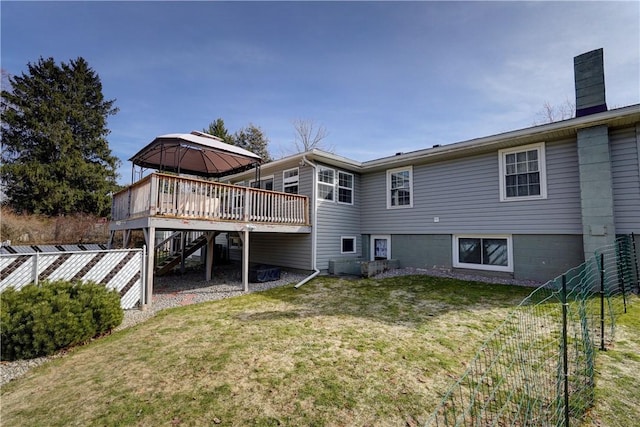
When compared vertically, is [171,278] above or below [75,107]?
below

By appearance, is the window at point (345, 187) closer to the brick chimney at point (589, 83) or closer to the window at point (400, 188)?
the window at point (400, 188)

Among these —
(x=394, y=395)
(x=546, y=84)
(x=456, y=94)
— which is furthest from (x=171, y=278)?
(x=546, y=84)

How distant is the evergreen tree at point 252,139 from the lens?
2903cm

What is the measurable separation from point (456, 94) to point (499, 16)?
3.24 m

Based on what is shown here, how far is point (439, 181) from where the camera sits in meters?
9.43

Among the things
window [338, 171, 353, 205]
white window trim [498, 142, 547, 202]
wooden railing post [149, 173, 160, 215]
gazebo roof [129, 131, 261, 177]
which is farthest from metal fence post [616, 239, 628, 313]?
wooden railing post [149, 173, 160, 215]

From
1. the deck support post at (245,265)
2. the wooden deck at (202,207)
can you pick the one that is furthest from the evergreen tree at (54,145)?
the deck support post at (245,265)

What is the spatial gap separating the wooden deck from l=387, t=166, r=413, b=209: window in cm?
346

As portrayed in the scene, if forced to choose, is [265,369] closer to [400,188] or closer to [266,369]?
[266,369]

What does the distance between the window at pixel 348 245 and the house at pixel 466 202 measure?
1.8 inches

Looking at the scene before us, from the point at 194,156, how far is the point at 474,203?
9574 mm

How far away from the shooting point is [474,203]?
8672mm

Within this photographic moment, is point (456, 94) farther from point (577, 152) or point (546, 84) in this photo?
point (577, 152)

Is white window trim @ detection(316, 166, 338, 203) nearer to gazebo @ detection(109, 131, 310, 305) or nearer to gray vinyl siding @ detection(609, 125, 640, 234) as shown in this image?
gazebo @ detection(109, 131, 310, 305)
